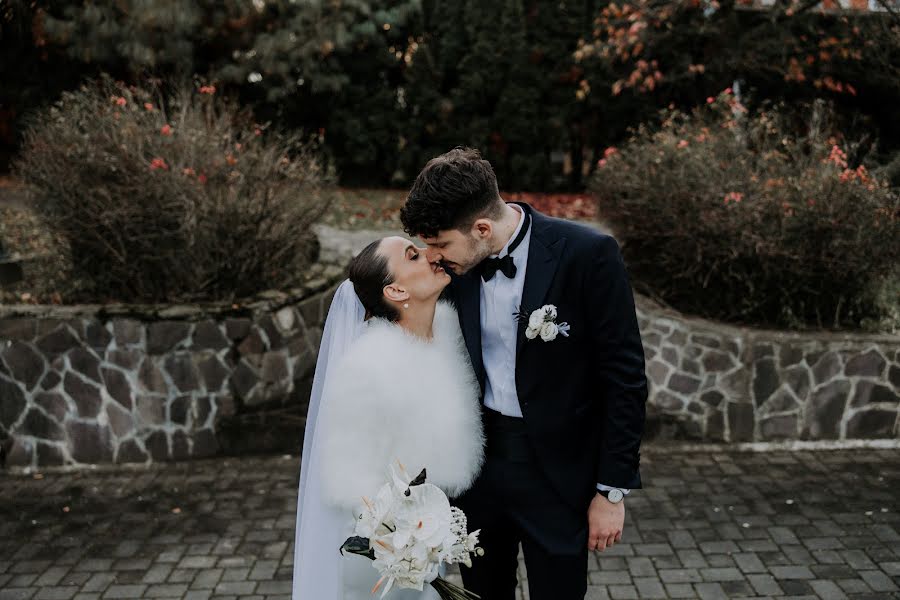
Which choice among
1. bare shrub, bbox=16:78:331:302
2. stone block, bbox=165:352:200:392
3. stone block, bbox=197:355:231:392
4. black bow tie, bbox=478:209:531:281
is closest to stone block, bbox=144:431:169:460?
stone block, bbox=165:352:200:392

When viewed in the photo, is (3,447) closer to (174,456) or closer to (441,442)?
(174,456)

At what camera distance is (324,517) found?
2.85 metres

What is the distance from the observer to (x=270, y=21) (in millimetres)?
12188

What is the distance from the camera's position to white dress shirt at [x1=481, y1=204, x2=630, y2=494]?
2707 millimetres

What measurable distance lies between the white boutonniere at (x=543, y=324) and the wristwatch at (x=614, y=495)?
1.92 feet

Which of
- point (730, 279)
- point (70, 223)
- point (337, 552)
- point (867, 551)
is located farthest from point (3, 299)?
point (867, 551)

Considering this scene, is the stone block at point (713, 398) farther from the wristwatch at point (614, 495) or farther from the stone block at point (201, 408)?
the stone block at point (201, 408)

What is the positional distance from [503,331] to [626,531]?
2.67 metres

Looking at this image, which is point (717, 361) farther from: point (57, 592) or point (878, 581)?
point (57, 592)

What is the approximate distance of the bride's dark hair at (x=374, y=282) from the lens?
109 inches

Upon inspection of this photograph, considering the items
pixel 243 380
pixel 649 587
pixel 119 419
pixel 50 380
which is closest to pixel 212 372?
A: pixel 243 380

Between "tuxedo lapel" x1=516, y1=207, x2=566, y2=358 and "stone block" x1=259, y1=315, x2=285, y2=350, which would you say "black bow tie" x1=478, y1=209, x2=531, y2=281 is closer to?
"tuxedo lapel" x1=516, y1=207, x2=566, y2=358

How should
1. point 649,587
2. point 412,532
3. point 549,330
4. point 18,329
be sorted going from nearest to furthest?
point 412,532, point 549,330, point 649,587, point 18,329

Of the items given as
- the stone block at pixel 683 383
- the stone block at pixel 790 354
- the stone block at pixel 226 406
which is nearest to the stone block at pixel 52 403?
the stone block at pixel 226 406
